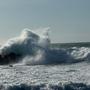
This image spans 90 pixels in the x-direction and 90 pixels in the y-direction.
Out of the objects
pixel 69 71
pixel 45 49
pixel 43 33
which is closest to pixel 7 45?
pixel 45 49

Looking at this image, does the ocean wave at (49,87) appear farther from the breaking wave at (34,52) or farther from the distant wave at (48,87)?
the breaking wave at (34,52)

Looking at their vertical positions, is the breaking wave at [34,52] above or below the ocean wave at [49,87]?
A: above

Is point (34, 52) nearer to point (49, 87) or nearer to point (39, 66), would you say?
point (39, 66)

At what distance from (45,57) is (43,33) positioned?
1033 centimetres

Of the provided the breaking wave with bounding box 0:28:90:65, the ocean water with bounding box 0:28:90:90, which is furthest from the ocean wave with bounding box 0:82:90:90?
the breaking wave with bounding box 0:28:90:65

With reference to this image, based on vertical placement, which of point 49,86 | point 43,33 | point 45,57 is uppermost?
point 43,33

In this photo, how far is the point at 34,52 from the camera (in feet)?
107

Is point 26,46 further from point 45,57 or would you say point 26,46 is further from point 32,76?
point 32,76

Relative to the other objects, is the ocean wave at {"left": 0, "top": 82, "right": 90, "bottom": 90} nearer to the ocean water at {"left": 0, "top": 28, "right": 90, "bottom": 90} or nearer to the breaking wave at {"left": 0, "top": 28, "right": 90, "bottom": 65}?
the ocean water at {"left": 0, "top": 28, "right": 90, "bottom": 90}

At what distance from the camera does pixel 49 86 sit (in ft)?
52.8

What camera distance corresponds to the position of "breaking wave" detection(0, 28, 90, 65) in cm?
2958

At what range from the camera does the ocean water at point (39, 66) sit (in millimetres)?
16484

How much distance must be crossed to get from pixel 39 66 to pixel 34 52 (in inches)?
305

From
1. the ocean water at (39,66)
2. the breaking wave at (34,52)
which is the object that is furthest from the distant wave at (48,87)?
the breaking wave at (34,52)
